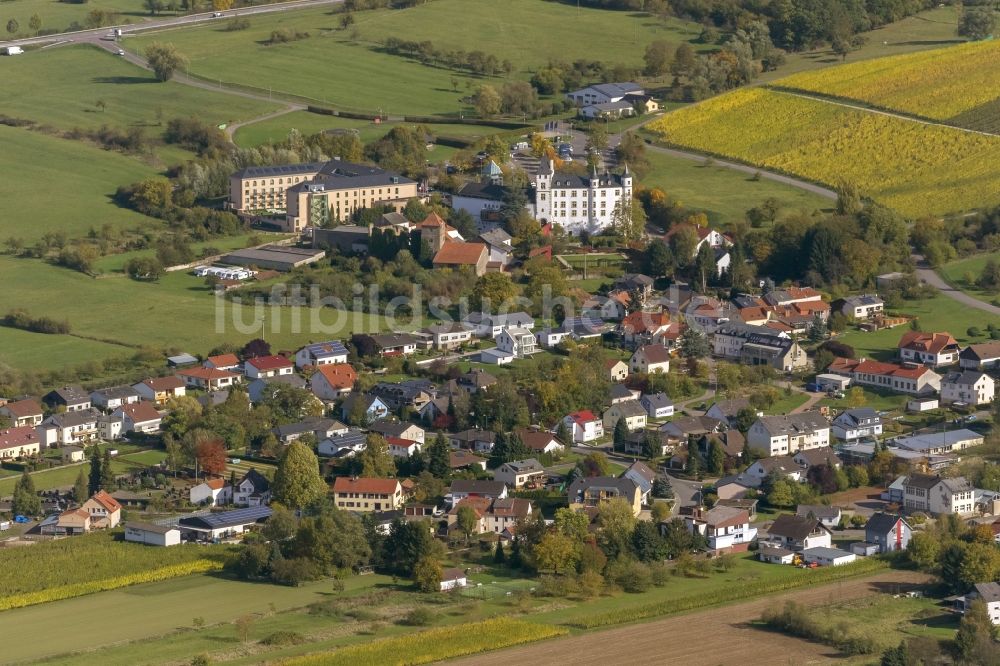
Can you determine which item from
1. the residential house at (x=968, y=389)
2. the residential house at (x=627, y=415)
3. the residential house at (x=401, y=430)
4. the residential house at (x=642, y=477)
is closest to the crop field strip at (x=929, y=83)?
the residential house at (x=968, y=389)

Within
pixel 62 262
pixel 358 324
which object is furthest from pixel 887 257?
pixel 62 262

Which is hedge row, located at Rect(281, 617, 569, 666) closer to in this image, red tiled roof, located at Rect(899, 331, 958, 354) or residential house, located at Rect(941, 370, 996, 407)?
residential house, located at Rect(941, 370, 996, 407)

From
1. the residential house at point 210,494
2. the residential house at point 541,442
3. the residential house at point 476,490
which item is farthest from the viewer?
the residential house at point 541,442

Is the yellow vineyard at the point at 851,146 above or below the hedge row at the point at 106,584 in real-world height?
above

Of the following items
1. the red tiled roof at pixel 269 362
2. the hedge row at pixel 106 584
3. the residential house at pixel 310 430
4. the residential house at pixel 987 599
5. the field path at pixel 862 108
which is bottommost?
the hedge row at pixel 106 584

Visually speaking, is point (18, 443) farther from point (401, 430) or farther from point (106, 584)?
point (106, 584)

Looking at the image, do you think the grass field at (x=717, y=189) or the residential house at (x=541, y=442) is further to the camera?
the grass field at (x=717, y=189)

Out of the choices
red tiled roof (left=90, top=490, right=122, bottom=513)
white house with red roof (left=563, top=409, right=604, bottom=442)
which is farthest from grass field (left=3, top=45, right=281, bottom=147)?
red tiled roof (left=90, top=490, right=122, bottom=513)

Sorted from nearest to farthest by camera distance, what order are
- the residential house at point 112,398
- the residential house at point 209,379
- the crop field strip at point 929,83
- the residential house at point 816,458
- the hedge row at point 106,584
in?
the hedge row at point 106,584
the residential house at point 816,458
the residential house at point 112,398
the residential house at point 209,379
the crop field strip at point 929,83

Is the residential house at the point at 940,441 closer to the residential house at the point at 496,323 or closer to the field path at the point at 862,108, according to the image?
the residential house at the point at 496,323
